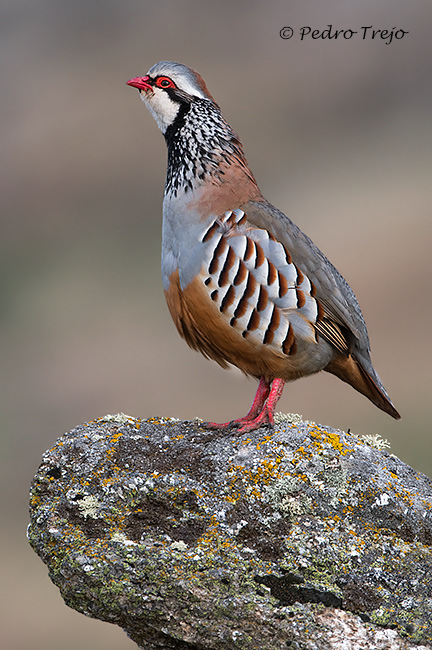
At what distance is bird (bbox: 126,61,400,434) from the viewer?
4188 mm

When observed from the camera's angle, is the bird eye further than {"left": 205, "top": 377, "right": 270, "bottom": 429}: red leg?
Yes

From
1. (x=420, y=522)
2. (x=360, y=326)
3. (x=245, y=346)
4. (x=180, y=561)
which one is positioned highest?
(x=360, y=326)

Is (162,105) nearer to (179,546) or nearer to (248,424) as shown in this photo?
(248,424)

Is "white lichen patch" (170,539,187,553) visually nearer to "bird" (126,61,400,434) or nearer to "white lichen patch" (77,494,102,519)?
"white lichen patch" (77,494,102,519)

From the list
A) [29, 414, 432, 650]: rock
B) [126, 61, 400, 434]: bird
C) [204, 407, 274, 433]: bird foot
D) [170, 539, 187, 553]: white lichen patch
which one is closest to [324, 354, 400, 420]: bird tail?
[126, 61, 400, 434]: bird

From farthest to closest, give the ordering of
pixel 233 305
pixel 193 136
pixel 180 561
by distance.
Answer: pixel 193 136 < pixel 233 305 < pixel 180 561

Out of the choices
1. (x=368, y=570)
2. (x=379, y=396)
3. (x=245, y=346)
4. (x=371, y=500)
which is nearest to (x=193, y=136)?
(x=245, y=346)

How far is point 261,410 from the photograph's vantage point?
4395 millimetres

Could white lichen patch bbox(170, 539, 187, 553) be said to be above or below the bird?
below

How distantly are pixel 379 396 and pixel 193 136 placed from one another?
1955 mm

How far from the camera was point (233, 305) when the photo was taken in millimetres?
4168

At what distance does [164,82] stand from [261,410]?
206 cm

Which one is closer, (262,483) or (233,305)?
(262,483)

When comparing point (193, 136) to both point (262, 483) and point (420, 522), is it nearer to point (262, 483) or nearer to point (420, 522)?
point (262, 483)
